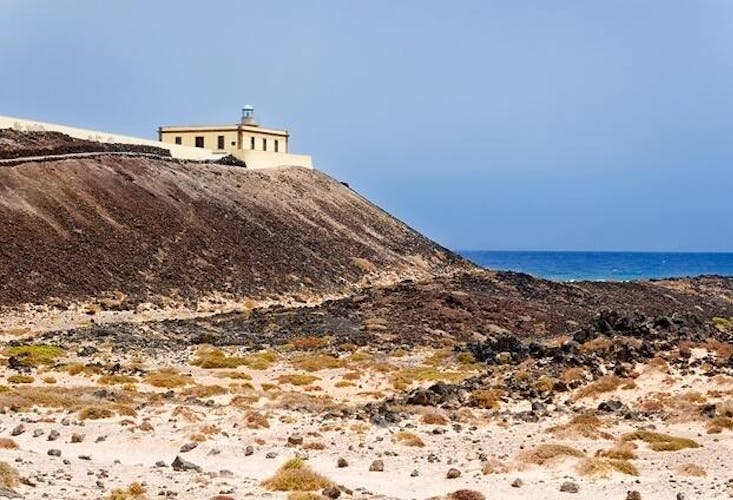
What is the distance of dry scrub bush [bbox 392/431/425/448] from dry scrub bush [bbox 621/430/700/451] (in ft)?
15.9

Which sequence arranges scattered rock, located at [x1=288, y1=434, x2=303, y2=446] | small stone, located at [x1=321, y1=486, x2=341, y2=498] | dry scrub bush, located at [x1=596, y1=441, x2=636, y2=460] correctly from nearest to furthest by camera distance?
small stone, located at [x1=321, y1=486, x2=341, y2=498], dry scrub bush, located at [x1=596, y1=441, x2=636, y2=460], scattered rock, located at [x1=288, y1=434, x2=303, y2=446]

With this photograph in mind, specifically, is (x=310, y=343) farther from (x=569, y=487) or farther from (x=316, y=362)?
(x=569, y=487)

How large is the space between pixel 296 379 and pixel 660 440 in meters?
17.4

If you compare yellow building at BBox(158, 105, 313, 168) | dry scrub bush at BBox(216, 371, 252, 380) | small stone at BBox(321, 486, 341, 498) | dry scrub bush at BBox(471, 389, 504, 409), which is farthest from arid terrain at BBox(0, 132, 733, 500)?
yellow building at BBox(158, 105, 313, 168)

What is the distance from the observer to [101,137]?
304 feet

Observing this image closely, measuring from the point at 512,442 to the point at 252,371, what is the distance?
18.5 m

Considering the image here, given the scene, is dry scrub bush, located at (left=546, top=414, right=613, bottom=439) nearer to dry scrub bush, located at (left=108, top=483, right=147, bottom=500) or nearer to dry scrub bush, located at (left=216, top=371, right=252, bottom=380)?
dry scrub bush, located at (left=108, top=483, right=147, bottom=500)

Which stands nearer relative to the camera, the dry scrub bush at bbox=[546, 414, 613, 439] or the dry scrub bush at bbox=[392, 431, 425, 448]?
the dry scrub bush at bbox=[392, 431, 425, 448]

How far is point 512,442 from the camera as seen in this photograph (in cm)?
2506

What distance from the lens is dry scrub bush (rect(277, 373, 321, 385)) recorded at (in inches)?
1534

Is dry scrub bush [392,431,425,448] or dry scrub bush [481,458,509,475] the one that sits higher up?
dry scrub bush [392,431,425,448]

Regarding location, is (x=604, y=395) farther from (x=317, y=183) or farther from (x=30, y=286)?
(x=317, y=183)

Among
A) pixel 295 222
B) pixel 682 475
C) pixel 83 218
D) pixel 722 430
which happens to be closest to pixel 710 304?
pixel 295 222

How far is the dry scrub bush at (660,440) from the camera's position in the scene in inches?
945
